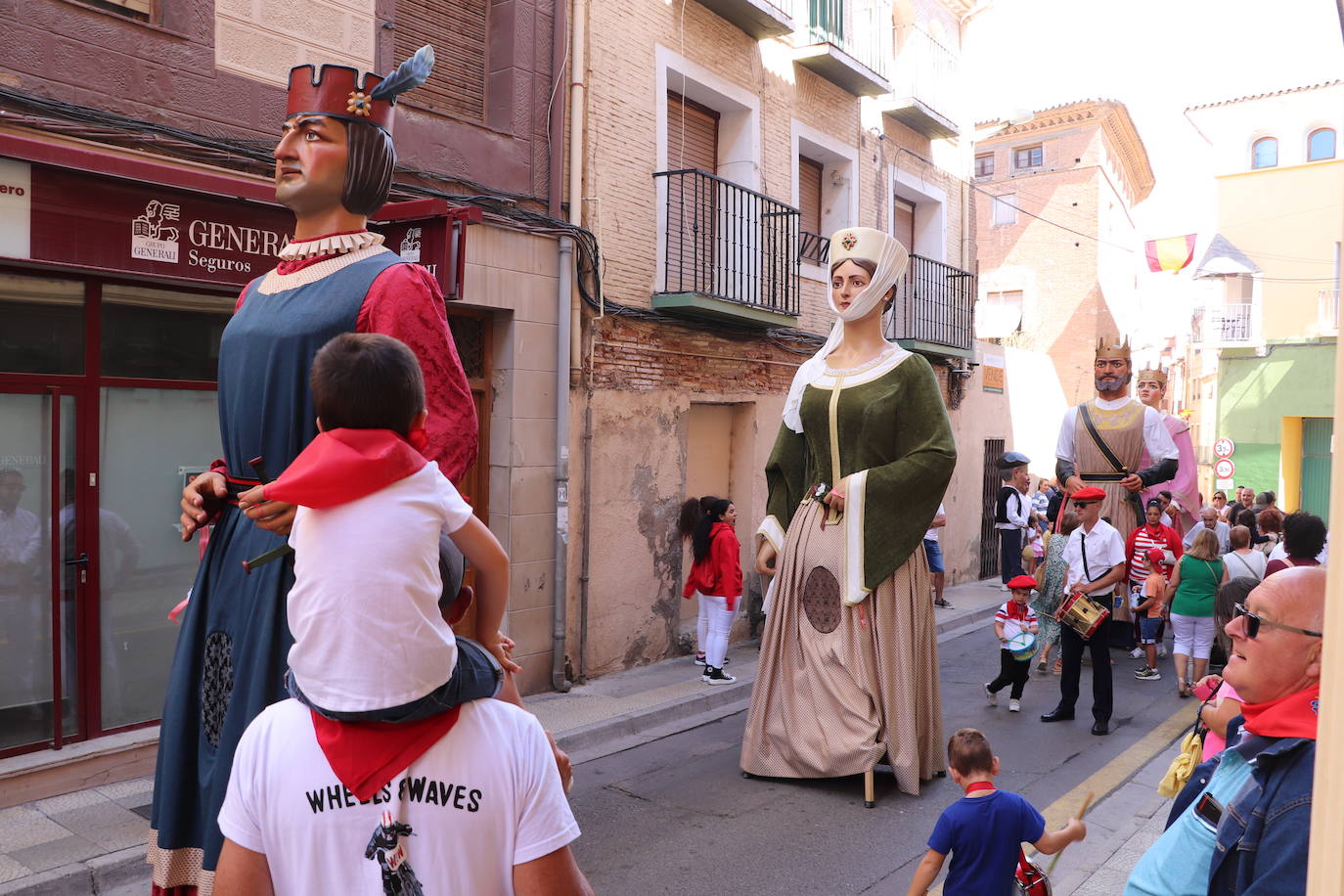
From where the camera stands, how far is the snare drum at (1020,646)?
724 centimetres

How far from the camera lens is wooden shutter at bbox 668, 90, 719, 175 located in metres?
10.2

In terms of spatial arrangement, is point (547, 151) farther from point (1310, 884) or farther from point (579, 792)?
point (1310, 884)

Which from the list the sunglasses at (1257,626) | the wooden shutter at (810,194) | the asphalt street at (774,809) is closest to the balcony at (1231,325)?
the wooden shutter at (810,194)

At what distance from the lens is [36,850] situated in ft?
15.6

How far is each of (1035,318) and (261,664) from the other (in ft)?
95.9

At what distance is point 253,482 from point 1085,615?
5.71 meters

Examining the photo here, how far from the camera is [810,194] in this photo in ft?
41.8

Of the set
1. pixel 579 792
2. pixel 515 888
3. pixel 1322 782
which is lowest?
pixel 579 792

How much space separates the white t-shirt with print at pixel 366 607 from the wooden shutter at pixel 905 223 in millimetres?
13452

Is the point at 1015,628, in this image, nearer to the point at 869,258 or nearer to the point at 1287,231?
the point at 869,258

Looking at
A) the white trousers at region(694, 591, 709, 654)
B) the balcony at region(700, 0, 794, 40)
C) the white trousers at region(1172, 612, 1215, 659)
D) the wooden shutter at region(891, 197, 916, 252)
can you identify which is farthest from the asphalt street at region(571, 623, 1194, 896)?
the wooden shutter at region(891, 197, 916, 252)

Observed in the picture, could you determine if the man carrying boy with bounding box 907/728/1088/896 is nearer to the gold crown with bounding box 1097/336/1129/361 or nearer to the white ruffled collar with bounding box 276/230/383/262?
the white ruffled collar with bounding box 276/230/383/262

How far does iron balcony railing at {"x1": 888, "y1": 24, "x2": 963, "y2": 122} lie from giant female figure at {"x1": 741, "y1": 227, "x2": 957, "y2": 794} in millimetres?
8841

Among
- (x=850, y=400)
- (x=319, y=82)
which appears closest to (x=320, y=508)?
(x=319, y=82)
